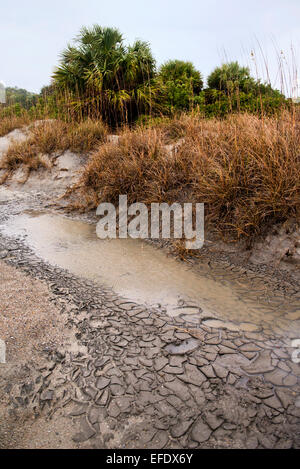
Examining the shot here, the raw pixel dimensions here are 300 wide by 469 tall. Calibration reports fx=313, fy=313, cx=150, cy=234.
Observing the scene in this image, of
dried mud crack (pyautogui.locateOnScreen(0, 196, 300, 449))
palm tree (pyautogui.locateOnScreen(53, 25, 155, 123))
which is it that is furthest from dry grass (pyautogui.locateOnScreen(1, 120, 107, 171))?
dried mud crack (pyautogui.locateOnScreen(0, 196, 300, 449))

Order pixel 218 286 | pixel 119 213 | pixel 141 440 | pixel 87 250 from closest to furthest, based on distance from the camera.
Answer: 1. pixel 141 440
2. pixel 218 286
3. pixel 87 250
4. pixel 119 213

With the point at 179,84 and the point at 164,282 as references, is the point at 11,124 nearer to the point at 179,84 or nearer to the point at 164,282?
the point at 179,84

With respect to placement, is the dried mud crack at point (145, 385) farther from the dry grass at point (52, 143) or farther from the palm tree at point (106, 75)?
the palm tree at point (106, 75)

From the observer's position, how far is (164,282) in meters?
2.77

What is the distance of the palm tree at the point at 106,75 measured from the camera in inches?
302

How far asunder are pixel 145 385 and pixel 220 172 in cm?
243

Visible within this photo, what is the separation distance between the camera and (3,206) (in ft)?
17.7

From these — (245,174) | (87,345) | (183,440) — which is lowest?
(183,440)

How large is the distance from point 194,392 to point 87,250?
229 cm

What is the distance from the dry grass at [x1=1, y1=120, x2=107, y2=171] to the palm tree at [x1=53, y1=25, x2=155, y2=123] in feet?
3.94

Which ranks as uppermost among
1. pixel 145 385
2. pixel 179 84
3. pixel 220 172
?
pixel 179 84

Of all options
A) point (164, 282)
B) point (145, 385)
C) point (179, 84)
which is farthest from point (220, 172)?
point (179, 84)

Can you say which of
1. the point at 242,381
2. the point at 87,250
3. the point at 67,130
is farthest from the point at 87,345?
the point at 67,130

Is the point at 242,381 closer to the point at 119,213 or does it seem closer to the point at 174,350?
the point at 174,350
